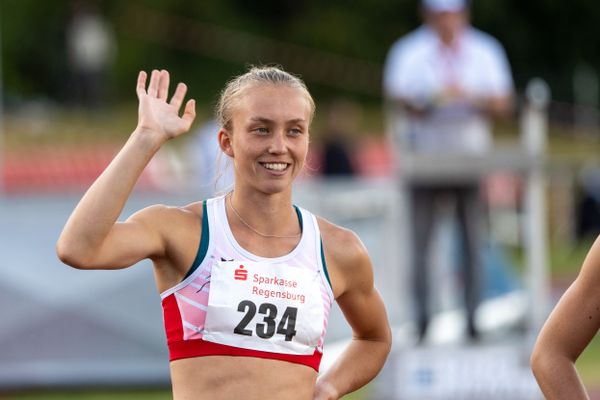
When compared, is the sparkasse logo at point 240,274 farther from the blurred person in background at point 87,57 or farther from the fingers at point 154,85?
the blurred person in background at point 87,57

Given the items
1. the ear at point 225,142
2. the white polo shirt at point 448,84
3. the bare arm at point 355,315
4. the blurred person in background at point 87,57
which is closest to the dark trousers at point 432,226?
the white polo shirt at point 448,84

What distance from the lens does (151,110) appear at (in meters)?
3.94

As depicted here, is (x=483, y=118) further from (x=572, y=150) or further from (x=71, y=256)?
(x=572, y=150)

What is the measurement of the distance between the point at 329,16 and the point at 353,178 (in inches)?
792

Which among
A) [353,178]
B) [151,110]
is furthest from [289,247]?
[353,178]

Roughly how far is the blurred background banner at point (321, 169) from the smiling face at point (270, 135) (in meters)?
0.42

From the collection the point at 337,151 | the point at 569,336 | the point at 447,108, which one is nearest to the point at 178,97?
the point at 569,336

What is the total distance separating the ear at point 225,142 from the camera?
13.9 feet

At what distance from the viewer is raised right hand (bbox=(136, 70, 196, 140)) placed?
12.8ft

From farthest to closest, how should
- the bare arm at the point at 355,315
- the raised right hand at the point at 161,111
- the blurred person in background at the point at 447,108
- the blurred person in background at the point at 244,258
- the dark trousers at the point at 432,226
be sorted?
the dark trousers at the point at 432,226, the blurred person in background at the point at 447,108, the bare arm at the point at 355,315, the blurred person in background at the point at 244,258, the raised right hand at the point at 161,111

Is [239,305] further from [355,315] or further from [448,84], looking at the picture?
[448,84]

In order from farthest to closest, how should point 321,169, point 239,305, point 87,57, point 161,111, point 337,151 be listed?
1. point 87,57
2. point 321,169
3. point 337,151
4. point 239,305
5. point 161,111

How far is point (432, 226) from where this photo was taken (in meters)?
8.67

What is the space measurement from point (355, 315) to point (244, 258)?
494mm
